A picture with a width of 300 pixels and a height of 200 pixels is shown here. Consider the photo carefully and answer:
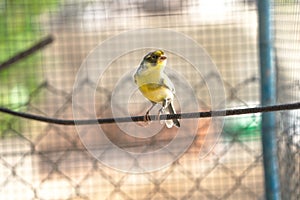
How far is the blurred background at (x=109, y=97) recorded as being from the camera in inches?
35.4

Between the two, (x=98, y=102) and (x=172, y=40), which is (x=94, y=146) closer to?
(x=98, y=102)

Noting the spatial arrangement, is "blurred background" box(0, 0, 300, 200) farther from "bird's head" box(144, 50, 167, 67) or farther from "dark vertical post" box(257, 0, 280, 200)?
"bird's head" box(144, 50, 167, 67)

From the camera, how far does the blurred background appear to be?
2.95 ft

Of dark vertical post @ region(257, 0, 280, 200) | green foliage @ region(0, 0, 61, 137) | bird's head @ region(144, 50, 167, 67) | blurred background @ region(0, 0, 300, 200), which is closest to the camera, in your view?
bird's head @ region(144, 50, 167, 67)

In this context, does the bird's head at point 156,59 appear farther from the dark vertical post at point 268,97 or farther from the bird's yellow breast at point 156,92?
the dark vertical post at point 268,97

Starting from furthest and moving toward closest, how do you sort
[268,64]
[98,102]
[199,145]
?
1. [98,102]
2. [199,145]
3. [268,64]

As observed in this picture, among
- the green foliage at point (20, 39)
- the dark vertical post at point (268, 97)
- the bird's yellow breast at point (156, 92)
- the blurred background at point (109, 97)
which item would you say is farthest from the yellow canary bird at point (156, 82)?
the green foliage at point (20, 39)

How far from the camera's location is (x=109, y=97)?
2.91 ft

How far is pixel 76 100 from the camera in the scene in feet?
3.00

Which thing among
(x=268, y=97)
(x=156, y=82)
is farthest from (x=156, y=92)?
(x=268, y=97)

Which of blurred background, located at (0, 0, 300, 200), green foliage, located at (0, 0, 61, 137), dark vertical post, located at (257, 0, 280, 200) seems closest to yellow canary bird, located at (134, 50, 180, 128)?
dark vertical post, located at (257, 0, 280, 200)

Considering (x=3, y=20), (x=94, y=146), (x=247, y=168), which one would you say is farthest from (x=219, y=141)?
(x=3, y=20)

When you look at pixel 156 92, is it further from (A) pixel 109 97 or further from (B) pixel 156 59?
(A) pixel 109 97

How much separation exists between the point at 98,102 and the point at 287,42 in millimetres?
308
